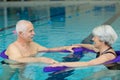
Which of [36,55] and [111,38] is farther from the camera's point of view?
[36,55]

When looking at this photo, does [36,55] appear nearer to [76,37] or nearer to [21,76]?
[21,76]

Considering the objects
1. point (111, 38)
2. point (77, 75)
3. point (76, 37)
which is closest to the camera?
point (111, 38)

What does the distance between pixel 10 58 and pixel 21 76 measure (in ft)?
0.76

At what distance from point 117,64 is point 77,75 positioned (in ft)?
2.12

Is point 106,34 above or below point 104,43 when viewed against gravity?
above

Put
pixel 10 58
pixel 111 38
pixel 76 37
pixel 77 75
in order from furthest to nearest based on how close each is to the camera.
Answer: pixel 76 37 → pixel 77 75 → pixel 10 58 → pixel 111 38

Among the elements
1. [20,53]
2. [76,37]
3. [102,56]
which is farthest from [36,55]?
[76,37]

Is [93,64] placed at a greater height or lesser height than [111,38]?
lesser

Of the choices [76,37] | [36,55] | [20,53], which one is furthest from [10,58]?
[76,37]

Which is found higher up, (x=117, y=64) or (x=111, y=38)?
(x=111, y=38)

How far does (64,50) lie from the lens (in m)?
3.99

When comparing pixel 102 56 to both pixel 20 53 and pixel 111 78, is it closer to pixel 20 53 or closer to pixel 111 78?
pixel 111 78

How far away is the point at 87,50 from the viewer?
157 inches

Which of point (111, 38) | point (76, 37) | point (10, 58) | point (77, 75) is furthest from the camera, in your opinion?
point (76, 37)
